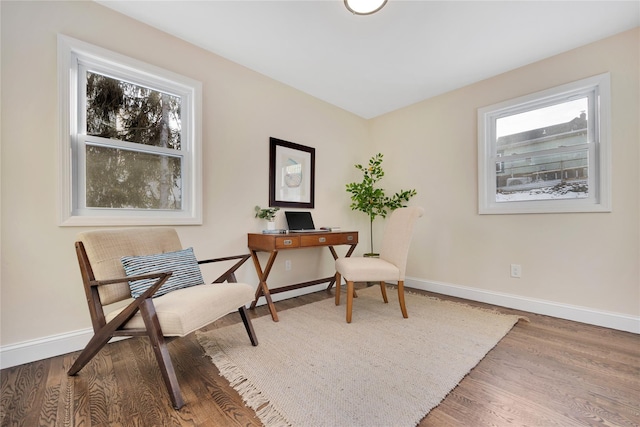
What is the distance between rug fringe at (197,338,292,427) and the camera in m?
1.15

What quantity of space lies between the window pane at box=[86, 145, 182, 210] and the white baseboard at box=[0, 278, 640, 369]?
911 millimetres

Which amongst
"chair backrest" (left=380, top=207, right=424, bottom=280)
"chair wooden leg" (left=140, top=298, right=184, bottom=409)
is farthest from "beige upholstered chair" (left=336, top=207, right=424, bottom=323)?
"chair wooden leg" (left=140, top=298, right=184, bottom=409)

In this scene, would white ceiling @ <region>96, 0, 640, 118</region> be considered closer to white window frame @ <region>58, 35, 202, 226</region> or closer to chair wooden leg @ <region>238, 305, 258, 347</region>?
white window frame @ <region>58, 35, 202, 226</region>

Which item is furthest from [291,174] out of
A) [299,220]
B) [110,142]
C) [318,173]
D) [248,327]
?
[248,327]

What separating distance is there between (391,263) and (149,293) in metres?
1.88

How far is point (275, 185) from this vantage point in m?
2.87

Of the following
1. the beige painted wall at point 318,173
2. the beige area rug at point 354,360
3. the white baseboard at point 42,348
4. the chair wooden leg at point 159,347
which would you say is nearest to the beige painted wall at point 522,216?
the beige painted wall at point 318,173

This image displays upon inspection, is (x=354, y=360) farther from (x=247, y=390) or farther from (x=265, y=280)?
(x=265, y=280)

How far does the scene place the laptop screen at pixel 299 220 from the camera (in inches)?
116

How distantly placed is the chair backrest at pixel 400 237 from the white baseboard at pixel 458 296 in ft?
3.39

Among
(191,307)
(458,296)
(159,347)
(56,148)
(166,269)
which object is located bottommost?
(458,296)

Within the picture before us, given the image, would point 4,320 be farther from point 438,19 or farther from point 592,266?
point 592,266

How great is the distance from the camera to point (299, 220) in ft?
9.89

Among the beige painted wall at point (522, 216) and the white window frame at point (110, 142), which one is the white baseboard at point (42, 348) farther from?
the beige painted wall at point (522, 216)
